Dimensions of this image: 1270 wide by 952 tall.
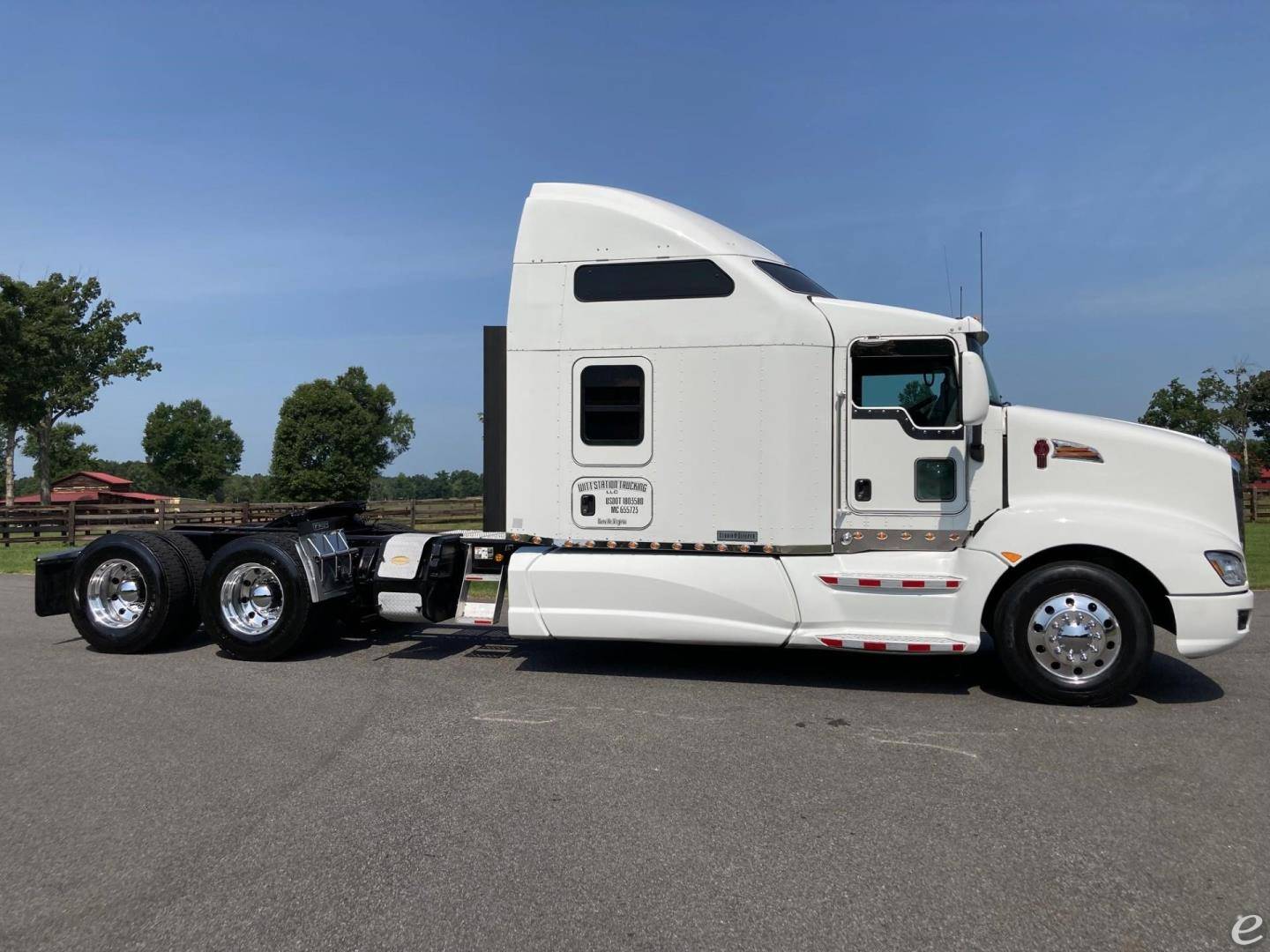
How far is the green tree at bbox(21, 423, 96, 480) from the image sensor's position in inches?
2517

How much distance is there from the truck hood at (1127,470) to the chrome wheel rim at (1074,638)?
29.7 inches

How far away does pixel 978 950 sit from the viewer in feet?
10.0

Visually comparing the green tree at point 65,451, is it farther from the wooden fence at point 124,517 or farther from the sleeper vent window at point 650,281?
the sleeper vent window at point 650,281

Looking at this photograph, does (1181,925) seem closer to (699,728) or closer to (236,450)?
(699,728)

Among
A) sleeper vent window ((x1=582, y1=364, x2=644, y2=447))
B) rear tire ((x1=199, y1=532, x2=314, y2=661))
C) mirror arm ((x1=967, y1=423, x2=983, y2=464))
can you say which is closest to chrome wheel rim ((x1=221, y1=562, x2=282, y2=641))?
rear tire ((x1=199, y1=532, x2=314, y2=661))

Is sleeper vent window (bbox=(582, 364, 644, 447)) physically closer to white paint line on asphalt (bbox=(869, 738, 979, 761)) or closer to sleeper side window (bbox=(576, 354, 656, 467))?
sleeper side window (bbox=(576, 354, 656, 467))

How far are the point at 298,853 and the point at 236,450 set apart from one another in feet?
243

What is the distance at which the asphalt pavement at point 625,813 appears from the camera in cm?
326

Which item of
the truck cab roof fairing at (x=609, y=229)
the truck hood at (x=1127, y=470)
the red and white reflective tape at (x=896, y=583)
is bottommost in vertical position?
the red and white reflective tape at (x=896, y=583)

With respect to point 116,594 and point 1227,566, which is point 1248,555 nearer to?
point 1227,566

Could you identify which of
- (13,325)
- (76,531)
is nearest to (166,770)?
(76,531)

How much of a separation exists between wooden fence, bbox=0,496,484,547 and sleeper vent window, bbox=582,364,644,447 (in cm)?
1910

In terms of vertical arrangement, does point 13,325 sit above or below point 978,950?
above

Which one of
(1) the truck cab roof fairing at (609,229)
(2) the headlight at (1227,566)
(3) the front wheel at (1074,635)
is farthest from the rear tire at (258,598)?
(2) the headlight at (1227,566)
